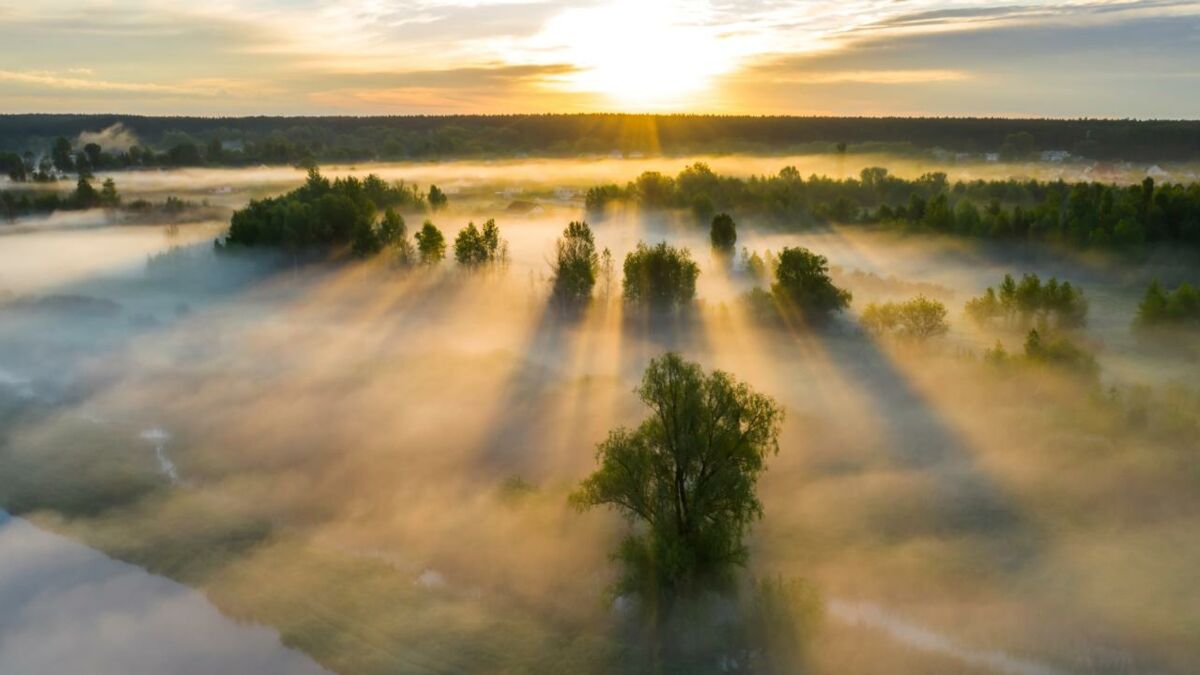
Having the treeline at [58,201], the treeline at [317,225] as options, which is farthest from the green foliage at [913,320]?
the treeline at [58,201]

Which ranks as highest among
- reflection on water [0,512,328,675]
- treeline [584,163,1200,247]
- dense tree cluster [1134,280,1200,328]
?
treeline [584,163,1200,247]

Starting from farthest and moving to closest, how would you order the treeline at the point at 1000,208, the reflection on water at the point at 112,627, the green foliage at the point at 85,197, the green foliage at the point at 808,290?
the green foliage at the point at 85,197 → the treeline at the point at 1000,208 → the green foliage at the point at 808,290 → the reflection on water at the point at 112,627

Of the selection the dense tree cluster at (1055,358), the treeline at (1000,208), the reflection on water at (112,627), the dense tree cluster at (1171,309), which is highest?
the treeline at (1000,208)

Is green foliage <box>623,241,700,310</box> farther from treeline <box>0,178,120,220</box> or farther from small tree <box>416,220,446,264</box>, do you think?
treeline <box>0,178,120,220</box>

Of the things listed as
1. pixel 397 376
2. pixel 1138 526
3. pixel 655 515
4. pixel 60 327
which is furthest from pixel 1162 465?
pixel 60 327

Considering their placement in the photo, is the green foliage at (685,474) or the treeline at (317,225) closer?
the green foliage at (685,474)

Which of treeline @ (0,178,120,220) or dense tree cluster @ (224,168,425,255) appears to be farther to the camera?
treeline @ (0,178,120,220)

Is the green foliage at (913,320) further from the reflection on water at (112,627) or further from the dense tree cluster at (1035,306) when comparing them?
the reflection on water at (112,627)

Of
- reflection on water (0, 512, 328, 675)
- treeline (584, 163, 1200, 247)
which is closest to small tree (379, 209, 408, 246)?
treeline (584, 163, 1200, 247)
